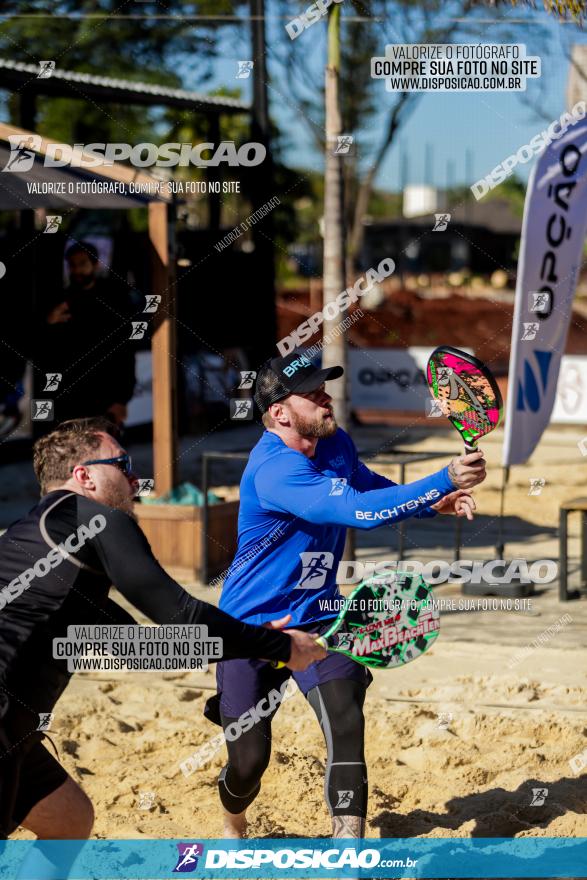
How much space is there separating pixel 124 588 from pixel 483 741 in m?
3.10

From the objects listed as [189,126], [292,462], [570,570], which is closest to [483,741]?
[292,462]

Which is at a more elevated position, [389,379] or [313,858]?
[389,379]

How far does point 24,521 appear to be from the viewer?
3.56 m

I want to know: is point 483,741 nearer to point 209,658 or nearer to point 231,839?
point 231,839

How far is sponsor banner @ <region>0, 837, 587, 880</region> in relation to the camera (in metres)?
4.48

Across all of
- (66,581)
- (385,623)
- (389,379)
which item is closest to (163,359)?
(385,623)

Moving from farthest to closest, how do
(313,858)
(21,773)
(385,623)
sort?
(313,858) → (385,623) → (21,773)

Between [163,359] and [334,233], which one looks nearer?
[334,233]

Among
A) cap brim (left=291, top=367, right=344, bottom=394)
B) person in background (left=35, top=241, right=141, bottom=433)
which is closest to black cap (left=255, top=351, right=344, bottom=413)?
cap brim (left=291, top=367, right=344, bottom=394)

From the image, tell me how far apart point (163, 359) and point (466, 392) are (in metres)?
5.47

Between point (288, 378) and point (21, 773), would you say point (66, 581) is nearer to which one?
point (21, 773)

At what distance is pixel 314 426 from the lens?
437cm

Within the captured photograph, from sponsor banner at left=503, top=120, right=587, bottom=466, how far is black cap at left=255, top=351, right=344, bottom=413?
3908 mm

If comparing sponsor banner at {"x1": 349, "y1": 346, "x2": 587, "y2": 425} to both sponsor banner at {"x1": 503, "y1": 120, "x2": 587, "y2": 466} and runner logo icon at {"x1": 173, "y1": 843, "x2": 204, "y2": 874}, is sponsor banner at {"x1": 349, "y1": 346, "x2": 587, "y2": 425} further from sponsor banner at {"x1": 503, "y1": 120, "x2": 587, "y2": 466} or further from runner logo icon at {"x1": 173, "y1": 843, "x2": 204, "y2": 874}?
runner logo icon at {"x1": 173, "y1": 843, "x2": 204, "y2": 874}
